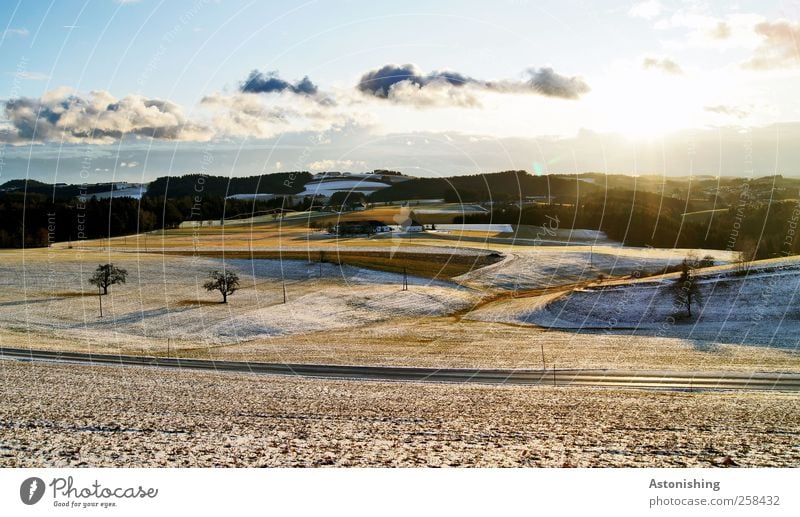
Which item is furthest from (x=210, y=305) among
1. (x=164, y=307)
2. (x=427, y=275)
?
(x=427, y=275)

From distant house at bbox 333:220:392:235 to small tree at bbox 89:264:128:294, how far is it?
99.0 ft

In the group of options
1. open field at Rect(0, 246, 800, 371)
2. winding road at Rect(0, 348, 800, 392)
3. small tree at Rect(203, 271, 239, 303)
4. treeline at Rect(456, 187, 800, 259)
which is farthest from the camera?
treeline at Rect(456, 187, 800, 259)

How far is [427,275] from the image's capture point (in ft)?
298

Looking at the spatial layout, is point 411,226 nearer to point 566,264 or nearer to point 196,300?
point 566,264

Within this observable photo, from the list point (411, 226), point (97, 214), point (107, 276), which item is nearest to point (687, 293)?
point (411, 226)

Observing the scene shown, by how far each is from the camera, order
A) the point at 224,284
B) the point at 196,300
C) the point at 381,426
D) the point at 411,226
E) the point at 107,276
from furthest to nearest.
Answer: the point at 411,226
the point at 224,284
the point at 196,300
the point at 107,276
the point at 381,426

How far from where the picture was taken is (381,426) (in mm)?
26500

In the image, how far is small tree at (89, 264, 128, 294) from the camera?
262 ft

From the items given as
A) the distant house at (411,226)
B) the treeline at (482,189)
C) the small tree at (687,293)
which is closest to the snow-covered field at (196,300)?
the distant house at (411,226)

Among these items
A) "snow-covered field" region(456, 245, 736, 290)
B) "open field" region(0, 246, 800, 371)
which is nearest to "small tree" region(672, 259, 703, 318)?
"open field" region(0, 246, 800, 371)

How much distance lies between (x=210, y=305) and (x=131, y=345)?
62.3 feet

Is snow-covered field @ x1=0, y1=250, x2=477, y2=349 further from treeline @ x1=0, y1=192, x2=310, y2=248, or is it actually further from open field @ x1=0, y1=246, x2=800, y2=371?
treeline @ x1=0, y1=192, x2=310, y2=248

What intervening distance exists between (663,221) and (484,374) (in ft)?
226

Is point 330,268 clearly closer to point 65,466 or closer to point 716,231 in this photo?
point 716,231
